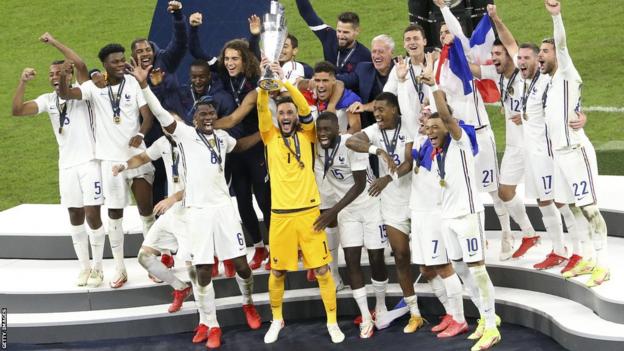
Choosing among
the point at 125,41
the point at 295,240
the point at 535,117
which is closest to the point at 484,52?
the point at 535,117

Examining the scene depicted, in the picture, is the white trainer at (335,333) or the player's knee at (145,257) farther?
the player's knee at (145,257)

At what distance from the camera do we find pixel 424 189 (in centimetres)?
1002

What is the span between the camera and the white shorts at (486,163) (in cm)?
1073

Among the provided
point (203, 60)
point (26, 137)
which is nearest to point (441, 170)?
point (203, 60)

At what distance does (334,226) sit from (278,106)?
1.18 m

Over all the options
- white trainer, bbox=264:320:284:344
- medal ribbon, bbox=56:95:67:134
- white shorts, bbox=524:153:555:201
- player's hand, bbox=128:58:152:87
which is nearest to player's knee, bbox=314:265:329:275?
white trainer, bbox=264:320:284:344

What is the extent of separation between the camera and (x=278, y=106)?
10.2m

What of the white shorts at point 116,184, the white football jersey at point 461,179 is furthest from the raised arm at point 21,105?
the white football jersey at point 461,179

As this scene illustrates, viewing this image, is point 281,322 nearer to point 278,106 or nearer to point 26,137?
point 278,106

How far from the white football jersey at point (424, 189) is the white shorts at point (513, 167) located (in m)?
1.12

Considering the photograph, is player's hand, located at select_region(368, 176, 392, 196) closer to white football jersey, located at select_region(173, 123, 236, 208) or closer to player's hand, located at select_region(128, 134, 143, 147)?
white football jersey, located at select_region(173, 123, 236, 208)

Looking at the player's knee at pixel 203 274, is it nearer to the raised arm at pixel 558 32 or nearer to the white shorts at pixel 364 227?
the white shorts at pixel 364 227

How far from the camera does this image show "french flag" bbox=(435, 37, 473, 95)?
412 inches

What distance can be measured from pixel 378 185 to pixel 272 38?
1.36 meters
